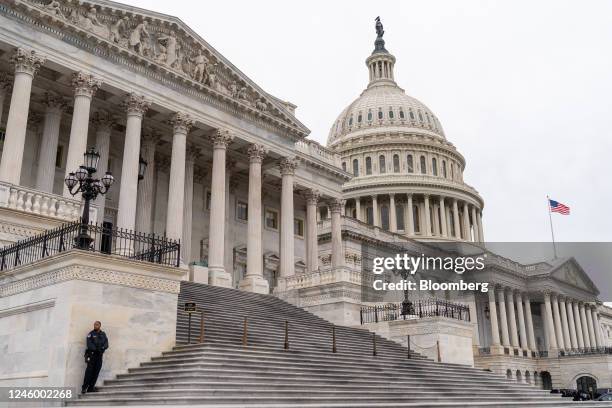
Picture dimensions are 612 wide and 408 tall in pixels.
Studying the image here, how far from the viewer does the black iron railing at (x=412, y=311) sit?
105 ft

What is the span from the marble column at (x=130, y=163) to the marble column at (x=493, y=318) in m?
61.0

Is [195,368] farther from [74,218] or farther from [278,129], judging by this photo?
[278,129]

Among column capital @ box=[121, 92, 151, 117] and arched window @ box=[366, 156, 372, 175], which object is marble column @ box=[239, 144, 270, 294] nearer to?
column capital @ box=[121, 92, 151, 117]

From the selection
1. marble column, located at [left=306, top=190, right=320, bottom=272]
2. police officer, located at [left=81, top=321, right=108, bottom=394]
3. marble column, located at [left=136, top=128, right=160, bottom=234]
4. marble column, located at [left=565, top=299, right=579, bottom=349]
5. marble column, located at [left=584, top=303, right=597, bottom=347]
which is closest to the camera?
police officer, located at [left=81, top=321, right=108, bottom=394]

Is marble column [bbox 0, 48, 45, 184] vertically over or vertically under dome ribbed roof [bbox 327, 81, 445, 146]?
under

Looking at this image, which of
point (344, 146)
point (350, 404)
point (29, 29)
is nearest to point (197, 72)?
point (29, 29)

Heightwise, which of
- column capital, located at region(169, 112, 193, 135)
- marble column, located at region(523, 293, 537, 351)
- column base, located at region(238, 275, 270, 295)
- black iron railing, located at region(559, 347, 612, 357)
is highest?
column capital, located at region(169, 112, 193, 135)

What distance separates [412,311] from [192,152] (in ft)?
58.8

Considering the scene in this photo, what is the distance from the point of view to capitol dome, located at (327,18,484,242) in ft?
333

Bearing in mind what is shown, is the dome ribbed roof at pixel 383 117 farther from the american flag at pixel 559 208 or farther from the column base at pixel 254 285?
the column base at pixel 254 285

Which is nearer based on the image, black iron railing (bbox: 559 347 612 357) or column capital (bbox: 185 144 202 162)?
column capital (bbox: 185 144 202 162)

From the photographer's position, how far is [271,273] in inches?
1879

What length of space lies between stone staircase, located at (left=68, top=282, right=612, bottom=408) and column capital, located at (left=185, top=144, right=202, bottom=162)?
12.3 m

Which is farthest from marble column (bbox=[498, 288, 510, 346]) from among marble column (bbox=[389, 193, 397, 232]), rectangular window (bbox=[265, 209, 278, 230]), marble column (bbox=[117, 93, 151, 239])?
marble column (bbox=[117, 93, 151, 239])
